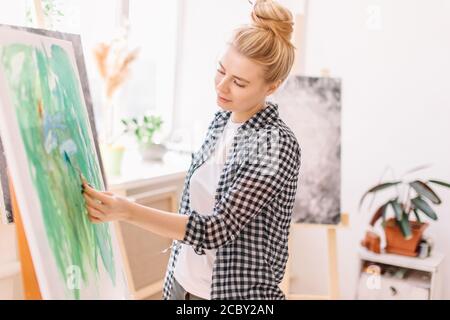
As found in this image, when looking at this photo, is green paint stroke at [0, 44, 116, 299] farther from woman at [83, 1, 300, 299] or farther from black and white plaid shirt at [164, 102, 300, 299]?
black and white plaid shirt at [164, 102, 300, 299]

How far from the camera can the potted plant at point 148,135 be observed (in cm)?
285

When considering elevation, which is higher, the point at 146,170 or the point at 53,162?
the point at 53,162

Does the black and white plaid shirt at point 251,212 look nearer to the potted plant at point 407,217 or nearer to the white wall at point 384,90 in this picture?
the potted plant at point 407,217

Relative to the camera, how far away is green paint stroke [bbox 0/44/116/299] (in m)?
1.06

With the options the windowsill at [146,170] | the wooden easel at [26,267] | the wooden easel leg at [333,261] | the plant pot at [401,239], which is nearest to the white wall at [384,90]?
the plant pot at [401,239]

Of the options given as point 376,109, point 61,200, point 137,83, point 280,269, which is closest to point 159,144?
point 137,83

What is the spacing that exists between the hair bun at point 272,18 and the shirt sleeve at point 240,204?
0.28 meters

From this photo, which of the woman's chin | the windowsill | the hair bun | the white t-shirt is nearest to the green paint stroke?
the white t-shirt

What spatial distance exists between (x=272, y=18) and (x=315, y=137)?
1339mm

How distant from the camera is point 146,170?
272 centimetres

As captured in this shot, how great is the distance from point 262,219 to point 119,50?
1512mm

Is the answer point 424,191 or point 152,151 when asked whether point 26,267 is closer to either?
point 152,151

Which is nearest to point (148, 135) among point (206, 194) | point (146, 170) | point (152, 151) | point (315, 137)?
point (152, 151)
